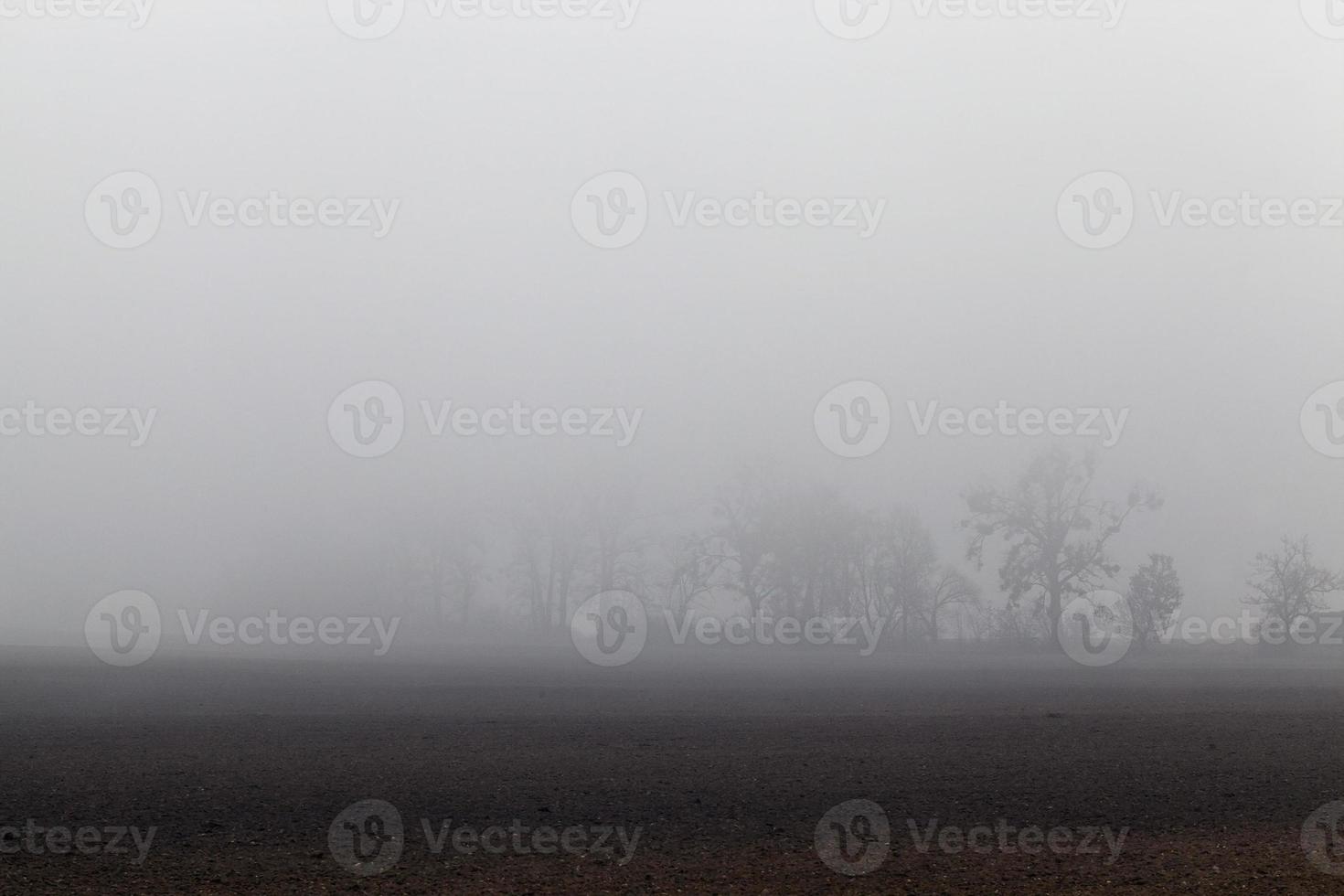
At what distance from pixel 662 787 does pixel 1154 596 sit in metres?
73.7

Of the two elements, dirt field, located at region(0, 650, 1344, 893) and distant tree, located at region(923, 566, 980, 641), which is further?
distant tree, located at region(923, 566, 980, 641)

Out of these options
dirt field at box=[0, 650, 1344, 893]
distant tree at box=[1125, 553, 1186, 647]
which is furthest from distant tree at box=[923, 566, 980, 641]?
dirt field at box=[0, 650, 1344, 893]

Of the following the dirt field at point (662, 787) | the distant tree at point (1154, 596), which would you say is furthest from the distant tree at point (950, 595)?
the dirt field at point (662, 787)

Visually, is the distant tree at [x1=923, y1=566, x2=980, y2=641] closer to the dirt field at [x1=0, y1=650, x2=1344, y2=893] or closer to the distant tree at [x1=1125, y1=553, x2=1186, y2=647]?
the distant tree at [x1=1125, y1=553, x2=1186, y2=647]

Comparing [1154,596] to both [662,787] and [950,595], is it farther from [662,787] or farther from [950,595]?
[662,787]

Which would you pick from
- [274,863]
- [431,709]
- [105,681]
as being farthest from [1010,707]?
[105,681]

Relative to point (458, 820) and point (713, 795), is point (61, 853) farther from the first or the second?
point (713, 795)

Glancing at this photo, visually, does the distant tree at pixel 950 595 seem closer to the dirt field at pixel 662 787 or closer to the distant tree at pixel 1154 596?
the distant tree at pixel 1154 596

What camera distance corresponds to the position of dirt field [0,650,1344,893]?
1215cm

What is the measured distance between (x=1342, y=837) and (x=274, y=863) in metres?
13.0

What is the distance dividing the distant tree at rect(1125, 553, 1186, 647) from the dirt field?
4765 cm

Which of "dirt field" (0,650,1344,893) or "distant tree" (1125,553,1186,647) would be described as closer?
"dirt field" (0,650,1344,893)

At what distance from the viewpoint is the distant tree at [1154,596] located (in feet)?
267

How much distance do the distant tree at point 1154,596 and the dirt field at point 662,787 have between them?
156ft
